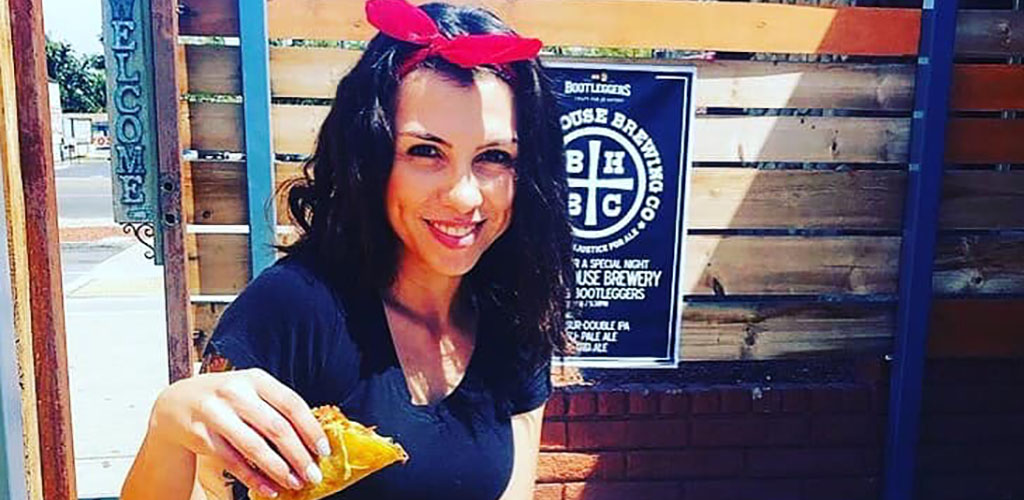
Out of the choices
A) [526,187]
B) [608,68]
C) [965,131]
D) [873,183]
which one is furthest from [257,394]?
[965,131]

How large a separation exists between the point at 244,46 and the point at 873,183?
6.62 ft

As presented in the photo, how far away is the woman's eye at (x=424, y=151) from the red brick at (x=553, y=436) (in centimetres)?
173

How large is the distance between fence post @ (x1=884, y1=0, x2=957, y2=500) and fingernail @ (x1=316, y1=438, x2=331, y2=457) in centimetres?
239

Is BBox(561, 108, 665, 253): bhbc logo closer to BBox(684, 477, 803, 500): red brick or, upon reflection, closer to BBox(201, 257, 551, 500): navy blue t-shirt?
BBox(684, 477, 803, 500): red brick

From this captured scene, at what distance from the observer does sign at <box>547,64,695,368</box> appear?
2.79 metres

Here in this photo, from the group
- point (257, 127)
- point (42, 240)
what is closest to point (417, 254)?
point (42, 240)

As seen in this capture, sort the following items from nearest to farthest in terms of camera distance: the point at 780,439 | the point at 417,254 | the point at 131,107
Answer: the point at 417,254, the point at 131,107, the point at 780,439

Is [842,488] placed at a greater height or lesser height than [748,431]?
lesser

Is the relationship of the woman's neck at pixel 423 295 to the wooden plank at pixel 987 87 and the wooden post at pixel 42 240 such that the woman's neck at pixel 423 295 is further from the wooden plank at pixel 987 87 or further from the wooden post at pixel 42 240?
the wooden plank at pixel 987 87

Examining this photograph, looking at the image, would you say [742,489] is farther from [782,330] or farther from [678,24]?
[678,24]

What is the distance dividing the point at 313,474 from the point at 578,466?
205cm

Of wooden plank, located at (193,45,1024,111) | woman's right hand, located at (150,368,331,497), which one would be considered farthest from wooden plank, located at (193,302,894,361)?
woman's right hand, located at (150,368,331,497)

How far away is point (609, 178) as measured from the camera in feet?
9.33

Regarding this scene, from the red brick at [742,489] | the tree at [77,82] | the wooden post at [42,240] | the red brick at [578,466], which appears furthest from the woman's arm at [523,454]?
the tree at [77,82]
